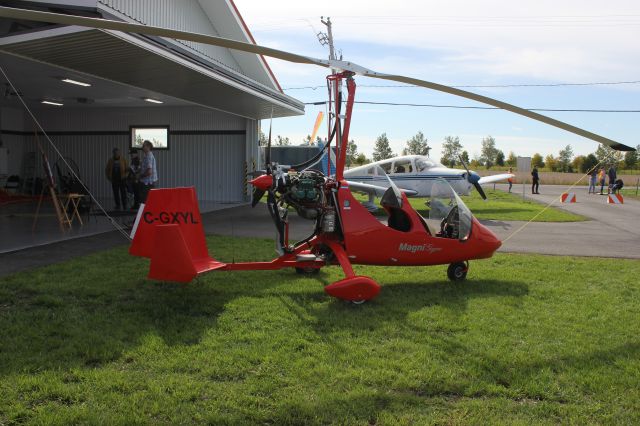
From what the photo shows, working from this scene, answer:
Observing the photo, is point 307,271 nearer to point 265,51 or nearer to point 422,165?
point 265,51

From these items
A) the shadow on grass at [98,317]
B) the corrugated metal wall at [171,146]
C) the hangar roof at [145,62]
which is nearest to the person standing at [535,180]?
the hangar roof at [145,62]

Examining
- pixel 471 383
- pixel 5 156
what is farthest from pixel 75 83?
pixel 471 383

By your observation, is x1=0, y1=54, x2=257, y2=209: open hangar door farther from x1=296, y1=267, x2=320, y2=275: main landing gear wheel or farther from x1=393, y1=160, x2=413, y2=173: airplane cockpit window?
x1=296, y1=267, x2=320, y2=275: main landing gear wheel

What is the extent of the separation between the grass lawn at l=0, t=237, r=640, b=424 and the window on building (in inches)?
512

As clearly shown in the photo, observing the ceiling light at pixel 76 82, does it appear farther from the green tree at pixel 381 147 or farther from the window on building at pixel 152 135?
the green tree at pixel 381 147

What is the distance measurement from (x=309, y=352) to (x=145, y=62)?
7129 mm

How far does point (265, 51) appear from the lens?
3.92 m

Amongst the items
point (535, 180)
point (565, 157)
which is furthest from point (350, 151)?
point (565, 157)

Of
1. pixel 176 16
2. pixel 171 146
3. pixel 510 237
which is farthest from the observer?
pixel 171 146

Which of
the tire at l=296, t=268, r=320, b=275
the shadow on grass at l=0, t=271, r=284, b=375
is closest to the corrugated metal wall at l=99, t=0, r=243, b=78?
the shadow on grass at l=0, t=271, r=284, b=375

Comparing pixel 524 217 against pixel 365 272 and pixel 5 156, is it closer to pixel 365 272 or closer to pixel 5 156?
pixel 365 272

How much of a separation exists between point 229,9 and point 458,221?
1053 cm

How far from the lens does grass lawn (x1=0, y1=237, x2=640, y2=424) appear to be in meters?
3.19

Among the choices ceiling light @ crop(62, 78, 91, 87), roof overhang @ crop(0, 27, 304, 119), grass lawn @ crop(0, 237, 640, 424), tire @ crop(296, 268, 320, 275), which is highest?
ceiling light @ crop(62, 78, 91, 87)
